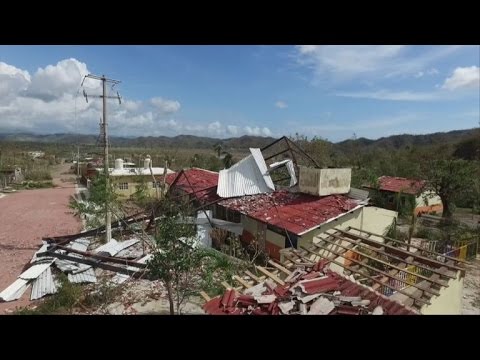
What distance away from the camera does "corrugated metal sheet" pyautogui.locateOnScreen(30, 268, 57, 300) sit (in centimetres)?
815

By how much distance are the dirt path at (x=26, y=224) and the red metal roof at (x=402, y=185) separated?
1722 cm

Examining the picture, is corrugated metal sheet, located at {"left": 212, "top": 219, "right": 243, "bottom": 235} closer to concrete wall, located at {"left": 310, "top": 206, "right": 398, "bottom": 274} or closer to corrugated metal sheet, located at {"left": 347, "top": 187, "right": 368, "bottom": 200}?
concrete wall, located at {"left": 310, "top": 206, "right": 398, "bottom": 274}

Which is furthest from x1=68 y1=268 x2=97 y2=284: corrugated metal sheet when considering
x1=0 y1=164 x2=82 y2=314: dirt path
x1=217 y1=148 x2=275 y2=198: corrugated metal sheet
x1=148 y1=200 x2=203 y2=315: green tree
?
x1=217 y1=148 x2=275 y2=198: corrugated metal sheet

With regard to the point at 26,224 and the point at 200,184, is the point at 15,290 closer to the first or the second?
the point at 200,184

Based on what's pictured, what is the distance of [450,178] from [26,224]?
781 inches

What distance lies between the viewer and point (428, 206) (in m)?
20.4

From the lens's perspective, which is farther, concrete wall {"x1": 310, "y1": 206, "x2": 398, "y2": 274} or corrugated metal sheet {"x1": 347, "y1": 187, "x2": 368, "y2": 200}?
corrugated metal sheet {"x1": 347, "y1": 187, "x2": 368, "y2": 200}

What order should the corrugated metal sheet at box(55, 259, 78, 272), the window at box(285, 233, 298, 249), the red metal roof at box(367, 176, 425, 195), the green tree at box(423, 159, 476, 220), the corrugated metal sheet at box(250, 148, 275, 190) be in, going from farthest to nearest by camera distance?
1. the red metal roof at box(367, 176, 425, 195)
2. the green tree at box(423, 159, 476, 220)
3. the corrugated metal sheet at box(250, 148, 275, 190)
4. the corrugated metal sheet at box(55, 259, 78, 272)
5. the window at box(285, 233, 298, 249)

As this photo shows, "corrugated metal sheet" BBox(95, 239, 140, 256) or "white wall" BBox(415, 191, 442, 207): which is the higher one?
"white wall" BBox(415, 191, 442, 207)

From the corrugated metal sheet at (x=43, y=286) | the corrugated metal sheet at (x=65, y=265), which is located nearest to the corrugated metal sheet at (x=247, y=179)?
the corrugated metal sheet at (x=65, y=265)

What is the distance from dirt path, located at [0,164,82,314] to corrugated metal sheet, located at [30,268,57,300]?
21 cm
